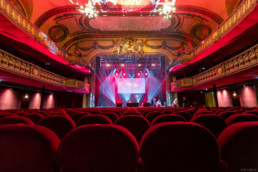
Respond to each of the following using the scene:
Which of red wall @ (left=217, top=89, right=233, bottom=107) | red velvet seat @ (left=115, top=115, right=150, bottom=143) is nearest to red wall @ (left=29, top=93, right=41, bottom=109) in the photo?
red velvet seat @ (left=115, top=115, right=150, bottom=143)

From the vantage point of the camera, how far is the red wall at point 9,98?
32.7 feet

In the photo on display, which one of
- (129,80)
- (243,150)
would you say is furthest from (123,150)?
(129,80)

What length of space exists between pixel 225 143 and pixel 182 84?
1385cm

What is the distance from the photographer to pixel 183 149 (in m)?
0.77

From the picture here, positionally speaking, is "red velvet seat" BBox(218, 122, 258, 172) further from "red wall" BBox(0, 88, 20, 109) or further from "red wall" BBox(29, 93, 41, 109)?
"red wall" BBox(29, 93, 41, 109)

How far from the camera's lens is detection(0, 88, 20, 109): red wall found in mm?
9970

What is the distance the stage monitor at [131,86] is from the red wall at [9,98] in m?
10.1

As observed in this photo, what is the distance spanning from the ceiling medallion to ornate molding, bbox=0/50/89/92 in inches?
253

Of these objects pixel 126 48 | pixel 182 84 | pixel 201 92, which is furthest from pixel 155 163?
pixel 201 92

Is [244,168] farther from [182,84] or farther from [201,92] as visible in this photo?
[201,92]

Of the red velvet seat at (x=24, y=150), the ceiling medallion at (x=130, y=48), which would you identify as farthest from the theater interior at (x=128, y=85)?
the ceiling medallion at (x=130, y=48)

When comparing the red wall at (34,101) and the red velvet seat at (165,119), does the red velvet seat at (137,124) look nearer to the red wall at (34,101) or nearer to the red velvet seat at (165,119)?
the red velvet seat at (165,119)

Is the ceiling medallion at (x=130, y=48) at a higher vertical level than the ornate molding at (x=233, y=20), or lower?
higher

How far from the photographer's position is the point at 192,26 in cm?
1371
